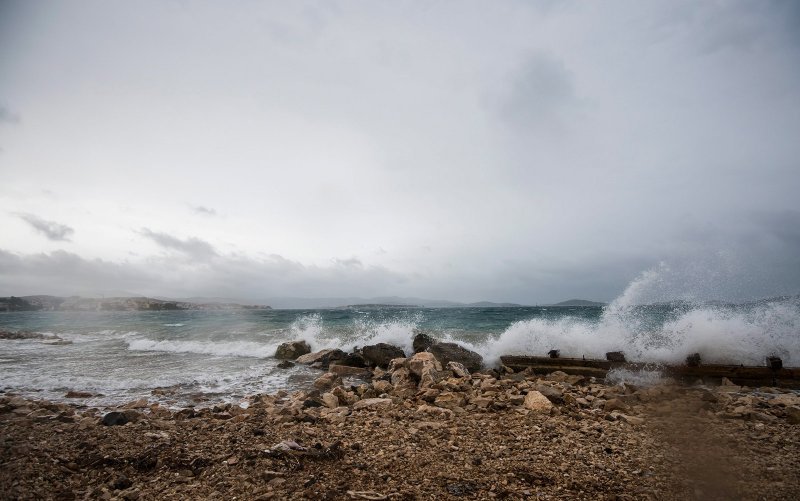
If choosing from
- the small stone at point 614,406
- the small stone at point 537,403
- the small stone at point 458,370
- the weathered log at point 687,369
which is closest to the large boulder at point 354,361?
the small stone at point 458,370

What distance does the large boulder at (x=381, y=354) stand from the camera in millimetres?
13836

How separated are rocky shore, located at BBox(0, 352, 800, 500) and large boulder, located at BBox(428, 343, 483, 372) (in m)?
4.65

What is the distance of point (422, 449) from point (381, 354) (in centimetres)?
931

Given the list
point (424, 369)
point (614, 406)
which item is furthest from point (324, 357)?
point (614, 406)

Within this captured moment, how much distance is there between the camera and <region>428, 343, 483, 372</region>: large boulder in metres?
12.4

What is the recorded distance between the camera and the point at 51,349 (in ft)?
61.4

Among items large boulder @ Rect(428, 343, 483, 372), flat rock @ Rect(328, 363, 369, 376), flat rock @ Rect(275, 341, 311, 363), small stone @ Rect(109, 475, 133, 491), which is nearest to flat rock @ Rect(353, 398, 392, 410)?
small stone @ Rect(109, 475, 133, 491)

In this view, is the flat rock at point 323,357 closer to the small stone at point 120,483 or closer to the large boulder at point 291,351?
the large boulder at point 291,351

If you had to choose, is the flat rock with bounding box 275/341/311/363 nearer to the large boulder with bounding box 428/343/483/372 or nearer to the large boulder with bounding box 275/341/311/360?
the large boulder with bounding box 275/341/311/360

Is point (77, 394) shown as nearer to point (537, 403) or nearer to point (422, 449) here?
point (422, 449)

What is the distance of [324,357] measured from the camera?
14.8 metres

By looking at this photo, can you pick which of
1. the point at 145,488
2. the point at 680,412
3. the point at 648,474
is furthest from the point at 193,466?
the point at 680,412

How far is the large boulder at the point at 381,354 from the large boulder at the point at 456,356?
196 cm

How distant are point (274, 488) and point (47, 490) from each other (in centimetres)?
268
